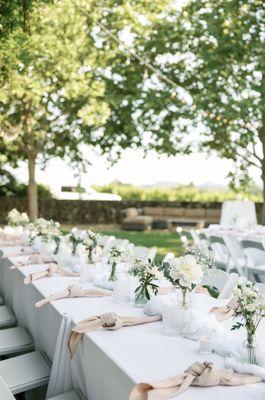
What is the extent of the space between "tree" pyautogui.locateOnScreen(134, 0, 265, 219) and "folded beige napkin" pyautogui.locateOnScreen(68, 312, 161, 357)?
379 inches

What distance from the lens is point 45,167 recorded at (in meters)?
17.5

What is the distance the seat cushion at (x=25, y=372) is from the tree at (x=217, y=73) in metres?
9.57

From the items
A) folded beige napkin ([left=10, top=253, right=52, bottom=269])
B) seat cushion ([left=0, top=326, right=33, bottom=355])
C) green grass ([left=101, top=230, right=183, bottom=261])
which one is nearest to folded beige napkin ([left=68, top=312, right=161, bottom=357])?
seat cushion ([left=0, top=326, right=33, bottom=355])

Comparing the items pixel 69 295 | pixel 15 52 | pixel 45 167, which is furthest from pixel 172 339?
pixel 45 167

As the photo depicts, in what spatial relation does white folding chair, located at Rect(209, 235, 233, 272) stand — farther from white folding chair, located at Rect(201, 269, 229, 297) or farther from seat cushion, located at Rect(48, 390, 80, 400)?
seat cushion, located at Rect(48, 390, 80, 400)

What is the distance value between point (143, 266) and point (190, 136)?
40.5ft

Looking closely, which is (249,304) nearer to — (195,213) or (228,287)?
(228,287)

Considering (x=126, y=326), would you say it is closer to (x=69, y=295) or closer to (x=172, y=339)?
(x=172, y=339)

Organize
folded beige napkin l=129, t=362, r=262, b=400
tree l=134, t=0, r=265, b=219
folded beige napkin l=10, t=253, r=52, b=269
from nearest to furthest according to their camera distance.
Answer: folded beige napkin l=129, t=362, r=262, b=400 → folded beige napkin l=10, t=253, r=52, b=269 → tree l=134, t=0, r=265, b=219

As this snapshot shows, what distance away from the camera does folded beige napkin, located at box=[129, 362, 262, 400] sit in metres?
1.92

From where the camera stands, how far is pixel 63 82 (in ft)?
43.4

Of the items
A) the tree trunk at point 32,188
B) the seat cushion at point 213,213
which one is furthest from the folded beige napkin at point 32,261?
the seat cushion at point 213,213

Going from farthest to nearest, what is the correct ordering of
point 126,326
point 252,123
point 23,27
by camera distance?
point 252,123 < point 23,27 < point 126,326

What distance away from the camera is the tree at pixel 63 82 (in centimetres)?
1005
